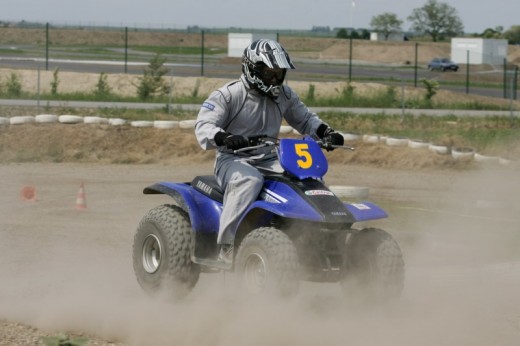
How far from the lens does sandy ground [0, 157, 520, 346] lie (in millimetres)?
7719

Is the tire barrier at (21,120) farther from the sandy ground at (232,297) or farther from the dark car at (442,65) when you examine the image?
the dark car at (442,65)

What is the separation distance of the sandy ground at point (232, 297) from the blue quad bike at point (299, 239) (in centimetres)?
20

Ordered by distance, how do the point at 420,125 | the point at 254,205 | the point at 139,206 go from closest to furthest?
the point at 254,205 → the point at 139,206 → the point at 420,125

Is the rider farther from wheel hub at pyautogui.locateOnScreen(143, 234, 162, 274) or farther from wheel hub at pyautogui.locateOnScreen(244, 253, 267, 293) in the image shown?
wheel hub at pyautogui.locateOnScreen(143, 234, 162, 274)

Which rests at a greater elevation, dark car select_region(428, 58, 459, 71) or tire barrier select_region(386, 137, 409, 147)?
dark car select_region(428, 58, 459, 71)

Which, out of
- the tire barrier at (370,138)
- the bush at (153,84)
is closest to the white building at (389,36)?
the bush at (153,84)

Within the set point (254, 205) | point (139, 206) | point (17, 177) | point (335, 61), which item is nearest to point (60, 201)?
point (139, 206)

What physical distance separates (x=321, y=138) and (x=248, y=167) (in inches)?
36.3

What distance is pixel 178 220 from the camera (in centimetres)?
902

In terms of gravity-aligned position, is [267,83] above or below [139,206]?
above

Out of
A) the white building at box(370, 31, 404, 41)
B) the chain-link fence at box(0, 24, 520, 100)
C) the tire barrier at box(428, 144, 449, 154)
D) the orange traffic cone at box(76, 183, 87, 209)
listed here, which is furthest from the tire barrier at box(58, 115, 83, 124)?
the white building at box(370, 31, 404, 41)

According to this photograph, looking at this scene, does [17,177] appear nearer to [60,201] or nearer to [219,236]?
[60,201]

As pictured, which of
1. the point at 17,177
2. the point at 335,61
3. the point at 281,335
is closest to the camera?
the point at 281,335

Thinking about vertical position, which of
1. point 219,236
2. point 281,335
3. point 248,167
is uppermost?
point 248,167
